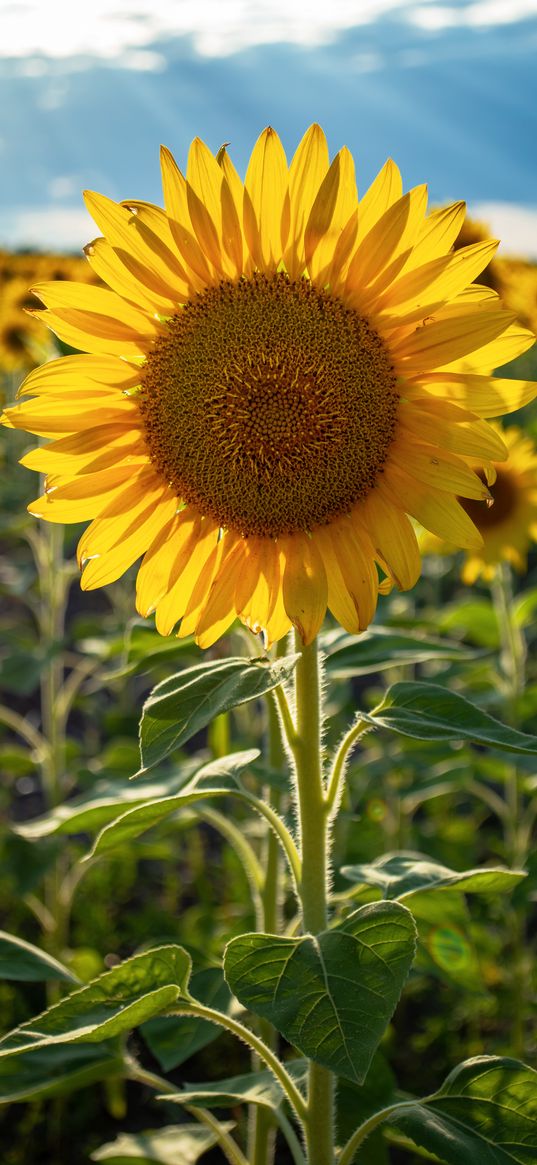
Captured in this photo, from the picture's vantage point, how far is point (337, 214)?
1.20 m

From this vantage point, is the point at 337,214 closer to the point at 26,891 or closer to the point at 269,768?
the point at 269,768

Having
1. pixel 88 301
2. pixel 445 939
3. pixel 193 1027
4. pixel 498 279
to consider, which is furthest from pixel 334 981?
pixel 498 279

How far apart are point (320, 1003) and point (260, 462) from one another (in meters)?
0.59

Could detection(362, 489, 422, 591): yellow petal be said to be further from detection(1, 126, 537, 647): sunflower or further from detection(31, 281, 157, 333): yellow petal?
detection(31, 281, 157, 333): yellow petal

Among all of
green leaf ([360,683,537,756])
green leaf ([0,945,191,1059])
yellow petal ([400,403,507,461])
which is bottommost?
green leaf ([0,945,191,1059])

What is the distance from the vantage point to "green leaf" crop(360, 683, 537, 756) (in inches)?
49.1

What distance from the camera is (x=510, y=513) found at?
123 inches

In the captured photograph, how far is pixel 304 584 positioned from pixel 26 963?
2.30ft

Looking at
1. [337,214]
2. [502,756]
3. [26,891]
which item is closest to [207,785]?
[337,214]

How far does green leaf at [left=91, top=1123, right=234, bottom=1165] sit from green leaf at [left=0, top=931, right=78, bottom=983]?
41cm

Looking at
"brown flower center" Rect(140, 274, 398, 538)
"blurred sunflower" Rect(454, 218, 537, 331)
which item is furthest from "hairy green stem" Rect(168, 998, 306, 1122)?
"blurred sunflower" Rect(454, 218, 537, 331)

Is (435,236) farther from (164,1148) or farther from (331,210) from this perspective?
(164,1148)

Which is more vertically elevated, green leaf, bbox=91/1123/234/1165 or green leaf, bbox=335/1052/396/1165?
green leaf, bbox=335/1052/396/1165

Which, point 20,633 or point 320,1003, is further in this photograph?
point 20,633
